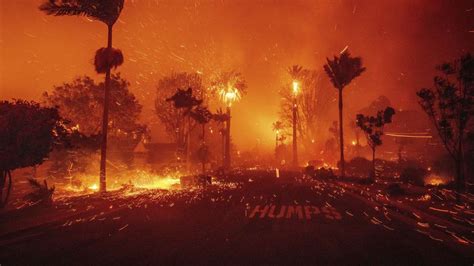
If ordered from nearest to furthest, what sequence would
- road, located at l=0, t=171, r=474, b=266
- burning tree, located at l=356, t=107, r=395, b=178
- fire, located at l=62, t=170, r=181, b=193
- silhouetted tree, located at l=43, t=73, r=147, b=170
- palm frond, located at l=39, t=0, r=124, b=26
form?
road, located at l=0, t=171, r=474, b=266 < palm frond, located at l=39, t=0, r=124, b=26 < fire, located at l=62, t=170, r=181, b=193 < burning tree, located at l=356, t=107, r=395, b=178 < silhouetted tree, located at l=43, t=73, r=147, b=170

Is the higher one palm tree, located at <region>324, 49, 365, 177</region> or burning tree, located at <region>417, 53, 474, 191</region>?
palm tree, located at <region>324, 49, 365, 177</region>

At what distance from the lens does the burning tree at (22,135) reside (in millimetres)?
13430

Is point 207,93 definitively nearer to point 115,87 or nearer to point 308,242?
point 115,87

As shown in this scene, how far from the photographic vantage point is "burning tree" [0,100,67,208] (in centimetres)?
1343

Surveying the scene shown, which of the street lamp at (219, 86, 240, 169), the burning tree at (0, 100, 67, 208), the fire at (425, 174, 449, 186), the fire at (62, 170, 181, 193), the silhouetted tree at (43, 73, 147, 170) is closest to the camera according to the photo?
the burning tree at (0, 100, 67, 208)

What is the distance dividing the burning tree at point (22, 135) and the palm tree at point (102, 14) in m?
7.35

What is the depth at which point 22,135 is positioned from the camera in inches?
540

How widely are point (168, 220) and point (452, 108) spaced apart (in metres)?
15.6

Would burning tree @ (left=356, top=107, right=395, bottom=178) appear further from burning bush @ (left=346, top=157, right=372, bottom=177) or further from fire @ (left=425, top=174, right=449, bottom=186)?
burning bush @ (left=346, top=157, right=372, bottom=177)

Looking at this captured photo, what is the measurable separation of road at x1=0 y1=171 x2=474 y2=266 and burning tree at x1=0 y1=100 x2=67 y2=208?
78.5 inches

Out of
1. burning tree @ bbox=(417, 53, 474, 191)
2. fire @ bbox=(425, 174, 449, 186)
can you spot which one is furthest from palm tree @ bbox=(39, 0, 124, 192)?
fire @ bbox=(425, 174, 449, 186)

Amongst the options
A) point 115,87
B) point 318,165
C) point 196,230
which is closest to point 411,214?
point 196,230

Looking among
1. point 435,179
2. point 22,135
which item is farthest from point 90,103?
point 435,179

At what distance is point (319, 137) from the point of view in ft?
278
